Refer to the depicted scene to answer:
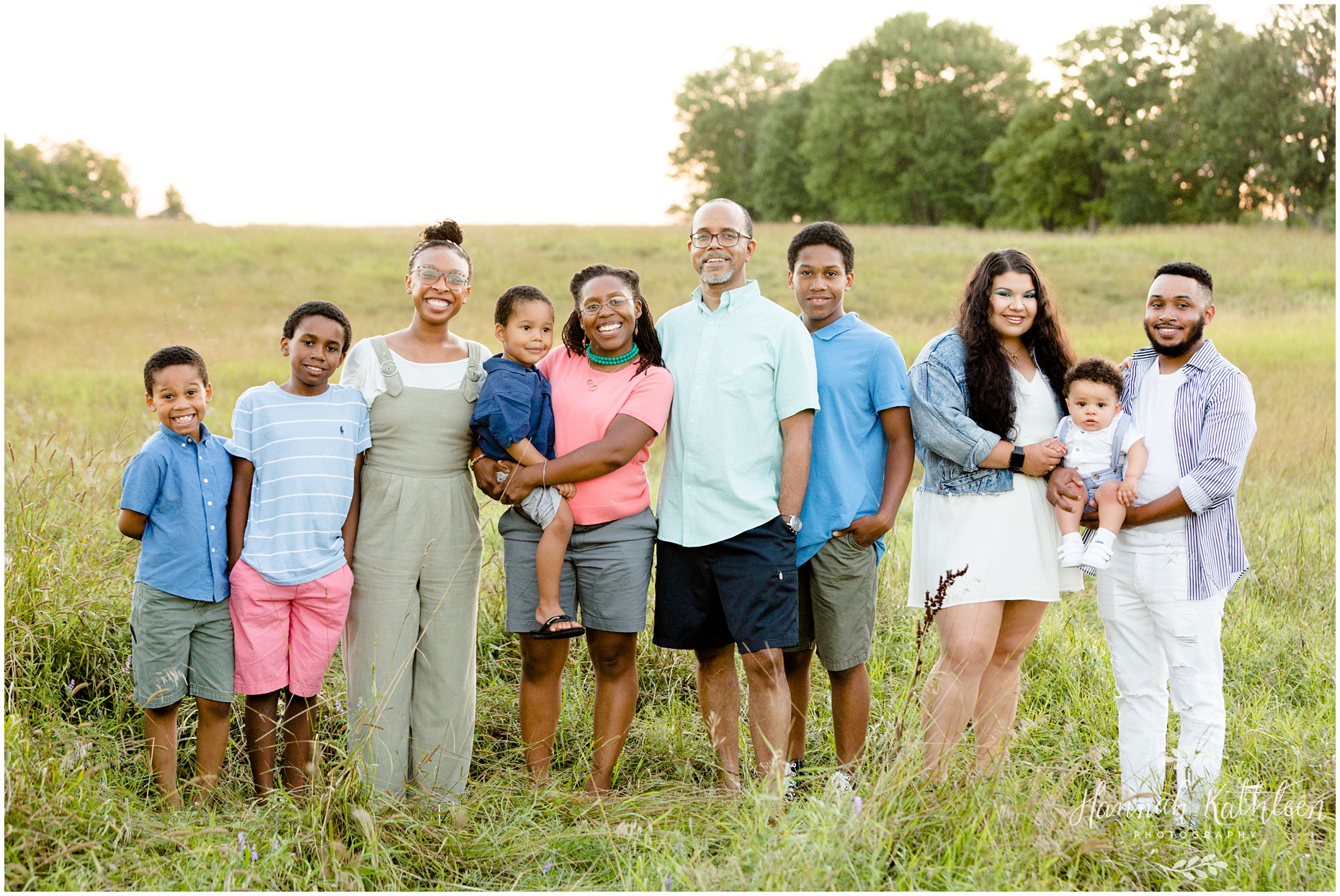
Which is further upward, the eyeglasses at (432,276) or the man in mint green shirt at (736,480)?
the eyeglasses at (432,276)

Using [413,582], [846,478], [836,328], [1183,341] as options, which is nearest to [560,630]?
[413,582]

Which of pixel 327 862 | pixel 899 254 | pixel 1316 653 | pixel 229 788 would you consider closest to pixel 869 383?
pixel 327 862

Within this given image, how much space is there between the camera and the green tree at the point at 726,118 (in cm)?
5538

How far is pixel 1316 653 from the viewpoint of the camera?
4750 millimetres

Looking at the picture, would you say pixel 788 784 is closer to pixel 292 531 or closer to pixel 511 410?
pixel 511 410

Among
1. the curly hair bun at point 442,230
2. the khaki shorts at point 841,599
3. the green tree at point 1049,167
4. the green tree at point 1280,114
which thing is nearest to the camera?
the khaki shorts at point 841,599

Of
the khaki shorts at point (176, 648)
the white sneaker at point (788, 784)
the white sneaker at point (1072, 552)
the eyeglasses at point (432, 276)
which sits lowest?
the white sneaker at point (788, 784)

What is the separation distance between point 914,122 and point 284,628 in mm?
46960

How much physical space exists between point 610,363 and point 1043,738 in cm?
254

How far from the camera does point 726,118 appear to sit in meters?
56.2

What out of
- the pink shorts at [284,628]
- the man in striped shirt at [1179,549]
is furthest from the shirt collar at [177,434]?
the man in striped shirt at [1179,549]

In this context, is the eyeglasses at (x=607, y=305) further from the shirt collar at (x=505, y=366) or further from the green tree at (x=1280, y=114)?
the green tree at (x=1280, y=114)

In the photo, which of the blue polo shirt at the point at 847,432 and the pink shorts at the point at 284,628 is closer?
the pink shorts at the point at 284,628

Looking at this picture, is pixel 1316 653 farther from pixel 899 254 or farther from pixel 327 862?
pixel 899 254
